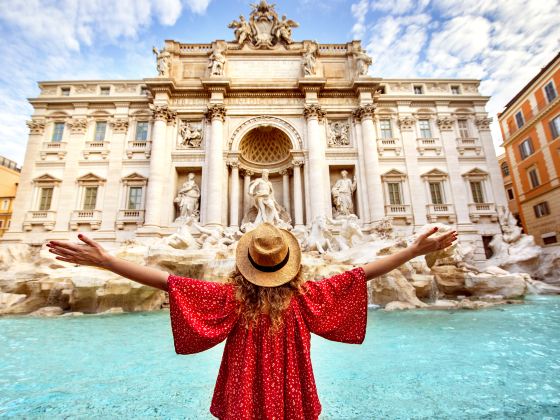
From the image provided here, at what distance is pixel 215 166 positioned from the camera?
15.1m

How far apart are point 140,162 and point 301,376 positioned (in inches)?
683

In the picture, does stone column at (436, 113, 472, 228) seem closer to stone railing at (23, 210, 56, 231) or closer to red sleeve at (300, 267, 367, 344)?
red sleeve at (300, 267, 367, 344)

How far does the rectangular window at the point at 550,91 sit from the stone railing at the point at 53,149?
2956 cm

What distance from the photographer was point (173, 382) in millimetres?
3008

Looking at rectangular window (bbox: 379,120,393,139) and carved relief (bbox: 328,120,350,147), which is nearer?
carved relief (bbox: 328,120,350,147)

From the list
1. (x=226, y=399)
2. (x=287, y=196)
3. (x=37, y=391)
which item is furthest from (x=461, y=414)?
(x=287, y=196)

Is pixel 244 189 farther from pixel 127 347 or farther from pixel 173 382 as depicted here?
pixel 173 382

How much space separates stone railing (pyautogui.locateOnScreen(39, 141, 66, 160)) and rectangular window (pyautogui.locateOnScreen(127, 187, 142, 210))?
4703 millimetres

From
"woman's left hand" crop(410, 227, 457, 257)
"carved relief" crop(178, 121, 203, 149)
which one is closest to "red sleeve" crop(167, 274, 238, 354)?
"woman's left hand" crop(410, 227, 457, 257)

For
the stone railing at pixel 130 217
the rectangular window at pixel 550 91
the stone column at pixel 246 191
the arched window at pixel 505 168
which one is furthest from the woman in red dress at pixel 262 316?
the arched window at pixel 505 168

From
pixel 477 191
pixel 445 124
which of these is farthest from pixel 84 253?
pixel 445 124

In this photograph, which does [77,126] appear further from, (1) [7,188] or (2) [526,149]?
(2) [526,149]

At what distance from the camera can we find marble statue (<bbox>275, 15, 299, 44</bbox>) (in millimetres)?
17650

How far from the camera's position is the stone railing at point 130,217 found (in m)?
15.2
